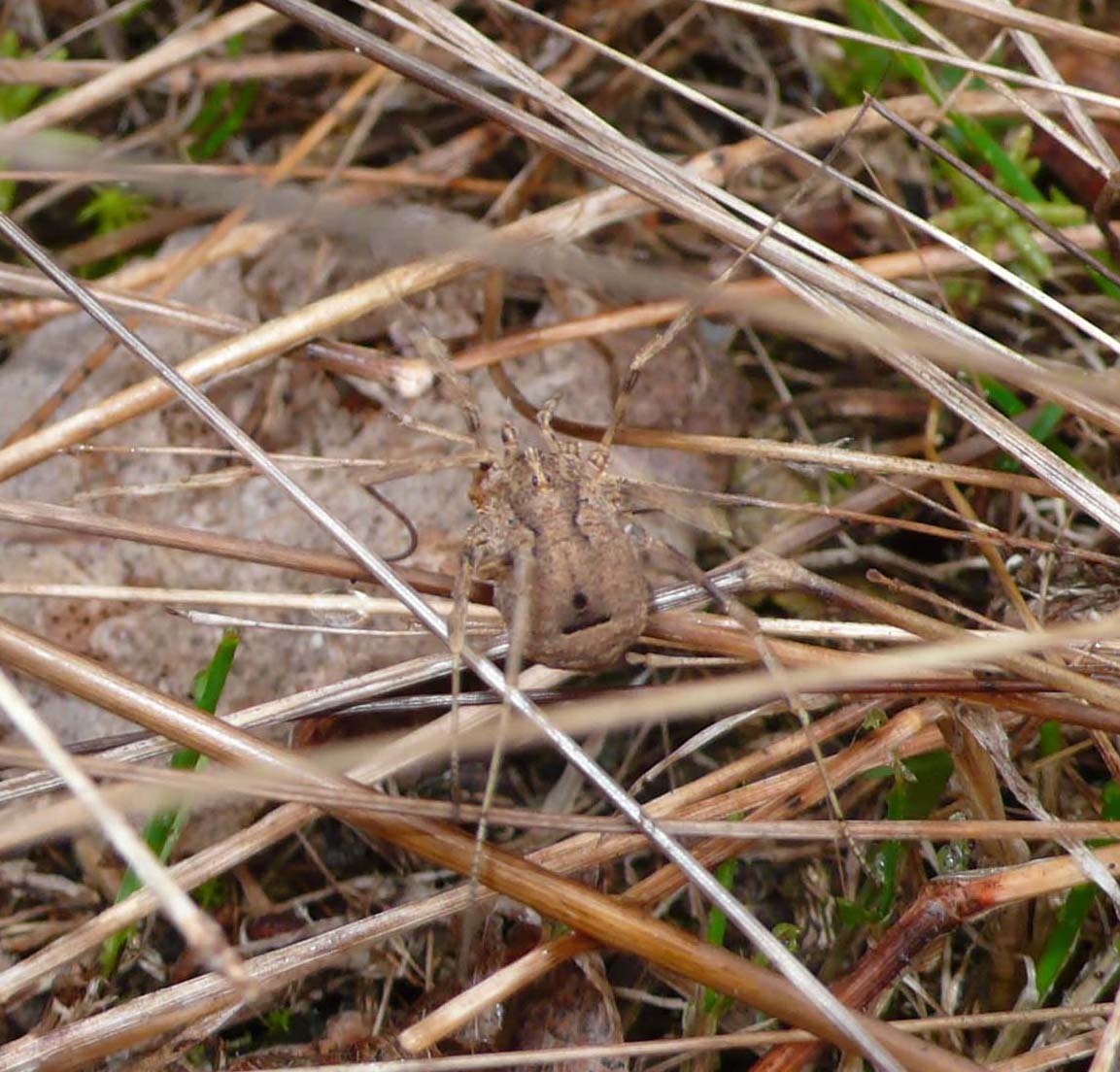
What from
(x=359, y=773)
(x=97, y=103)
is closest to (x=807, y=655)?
(x=359, y=773)

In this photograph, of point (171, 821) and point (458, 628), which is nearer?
point (458, 628)

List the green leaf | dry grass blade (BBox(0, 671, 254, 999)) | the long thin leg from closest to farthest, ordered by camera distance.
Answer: dry grass blade (BBox(0, 671, 254, 999)), the long thin leg, the green leaf

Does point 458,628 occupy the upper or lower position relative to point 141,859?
lower

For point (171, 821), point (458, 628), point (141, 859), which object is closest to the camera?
point (141, 859)

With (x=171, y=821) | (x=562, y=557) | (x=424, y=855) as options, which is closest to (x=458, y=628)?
(x=562, y=557)

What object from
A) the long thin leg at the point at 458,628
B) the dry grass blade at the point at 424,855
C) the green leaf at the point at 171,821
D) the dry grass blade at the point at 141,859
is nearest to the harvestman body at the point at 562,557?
the long thin leg at the point at 458,628

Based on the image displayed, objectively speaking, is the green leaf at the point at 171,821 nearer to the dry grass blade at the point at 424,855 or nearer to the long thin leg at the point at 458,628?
the dry grass blade at the point at 424,855

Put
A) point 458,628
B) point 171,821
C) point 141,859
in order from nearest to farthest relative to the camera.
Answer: point 141,859 < point 458,628 < point 171,821

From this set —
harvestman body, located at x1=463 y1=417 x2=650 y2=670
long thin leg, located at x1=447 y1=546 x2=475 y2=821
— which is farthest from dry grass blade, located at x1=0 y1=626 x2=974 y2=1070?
harvestman body, located at x1=463 y1=417 x2=650 y2=670

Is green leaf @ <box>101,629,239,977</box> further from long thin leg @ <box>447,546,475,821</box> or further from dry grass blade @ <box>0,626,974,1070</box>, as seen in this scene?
long thin leg @ <box>447,546,475,821</box>

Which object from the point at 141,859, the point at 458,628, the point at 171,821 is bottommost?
the point at 171,821

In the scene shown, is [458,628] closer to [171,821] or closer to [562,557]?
[562,557]

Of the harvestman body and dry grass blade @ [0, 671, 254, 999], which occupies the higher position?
dry grass blade @ [0, 671, 254, 999]
